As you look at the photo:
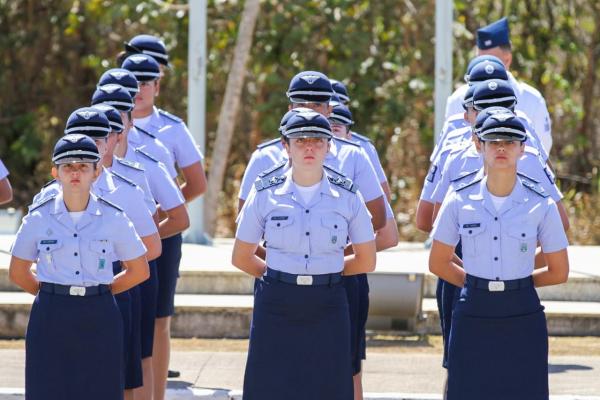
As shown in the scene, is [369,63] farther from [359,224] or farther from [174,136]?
[359,224]

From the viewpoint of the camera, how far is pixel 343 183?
6781mm

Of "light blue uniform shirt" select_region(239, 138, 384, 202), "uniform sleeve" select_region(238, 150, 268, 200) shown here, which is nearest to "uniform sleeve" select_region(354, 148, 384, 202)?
"light blue uniform shirt" select_region(239, 138, 384, 202)

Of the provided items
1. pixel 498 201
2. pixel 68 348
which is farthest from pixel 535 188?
pixel 68 348

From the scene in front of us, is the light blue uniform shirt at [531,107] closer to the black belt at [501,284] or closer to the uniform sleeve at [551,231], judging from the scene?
the uniform sleeve at [551,231]

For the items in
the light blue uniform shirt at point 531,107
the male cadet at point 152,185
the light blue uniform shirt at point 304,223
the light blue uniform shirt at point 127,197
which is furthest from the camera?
the light blue uniform shirt at point 531,107

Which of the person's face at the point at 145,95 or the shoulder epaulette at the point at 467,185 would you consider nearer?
the shoulder epaulette at the point at 467,185

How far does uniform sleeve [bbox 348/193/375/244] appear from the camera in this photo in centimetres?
677

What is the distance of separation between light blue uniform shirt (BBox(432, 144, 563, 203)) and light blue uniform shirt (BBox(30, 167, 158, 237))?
154cm

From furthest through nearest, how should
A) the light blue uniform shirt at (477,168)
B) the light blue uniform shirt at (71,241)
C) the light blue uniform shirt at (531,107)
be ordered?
the light blue uniform shirt at (531,107) → the light blue uniform shirt at (477,168) → the light blue uniform shirt at (71,241)

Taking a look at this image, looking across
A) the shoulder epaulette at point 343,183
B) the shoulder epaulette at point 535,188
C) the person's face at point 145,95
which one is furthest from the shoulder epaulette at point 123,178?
the shoulder epaulette at point 535,188

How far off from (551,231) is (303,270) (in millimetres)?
1094

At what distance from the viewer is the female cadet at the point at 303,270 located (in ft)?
22.0

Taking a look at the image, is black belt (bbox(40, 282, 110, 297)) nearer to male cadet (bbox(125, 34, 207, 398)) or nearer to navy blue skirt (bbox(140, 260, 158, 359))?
navy blue skirt (bbox(140, 260, 158, 359))

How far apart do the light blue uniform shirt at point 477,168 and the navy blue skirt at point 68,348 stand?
196cm
